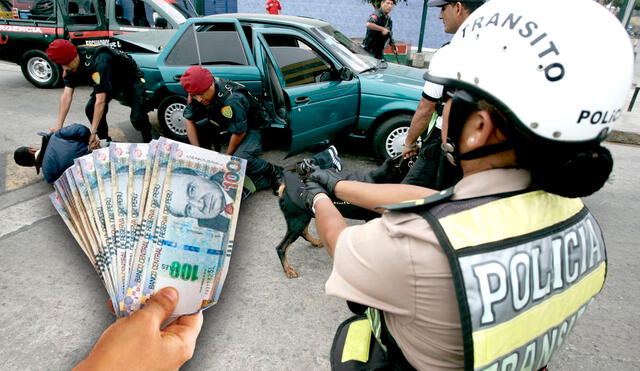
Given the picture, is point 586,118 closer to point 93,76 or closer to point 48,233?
point 48,233

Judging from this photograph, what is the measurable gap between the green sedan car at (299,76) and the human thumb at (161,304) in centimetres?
231

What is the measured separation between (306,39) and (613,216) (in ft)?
11.8

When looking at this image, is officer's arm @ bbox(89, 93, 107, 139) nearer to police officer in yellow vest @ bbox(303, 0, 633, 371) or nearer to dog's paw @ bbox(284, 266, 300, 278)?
dog's paw @ bbox(284, 266, 300, 278)

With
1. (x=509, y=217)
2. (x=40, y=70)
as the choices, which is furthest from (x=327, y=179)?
(x=40, y=70)

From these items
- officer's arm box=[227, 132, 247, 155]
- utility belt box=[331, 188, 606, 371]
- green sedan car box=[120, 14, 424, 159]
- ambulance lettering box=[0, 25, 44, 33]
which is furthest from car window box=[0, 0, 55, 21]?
utility belt box=[331, 188, 606, 371]

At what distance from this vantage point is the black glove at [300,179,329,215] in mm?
1268

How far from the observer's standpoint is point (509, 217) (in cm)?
82

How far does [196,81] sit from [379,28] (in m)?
4.30

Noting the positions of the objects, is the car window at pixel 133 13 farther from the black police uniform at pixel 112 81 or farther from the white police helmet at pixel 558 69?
the white police helmet at pixel 558 69

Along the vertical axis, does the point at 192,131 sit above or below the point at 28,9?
below

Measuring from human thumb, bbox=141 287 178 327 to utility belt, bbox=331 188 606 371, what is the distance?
163 cm

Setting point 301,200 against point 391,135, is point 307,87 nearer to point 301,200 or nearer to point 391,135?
point 391,135

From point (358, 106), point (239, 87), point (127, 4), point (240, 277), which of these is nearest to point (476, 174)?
point (240, 277)

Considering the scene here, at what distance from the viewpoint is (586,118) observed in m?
0.86
